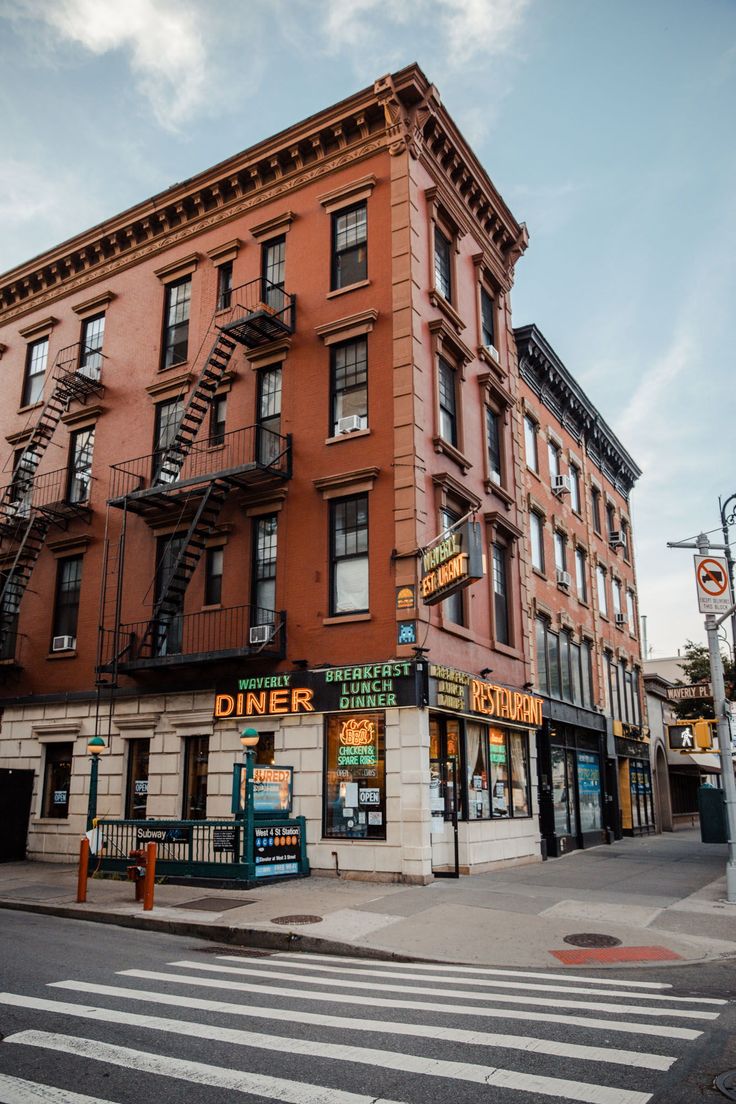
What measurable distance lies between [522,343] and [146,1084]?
80.4 ft

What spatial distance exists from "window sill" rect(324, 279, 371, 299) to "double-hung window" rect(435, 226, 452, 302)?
7.95 feet

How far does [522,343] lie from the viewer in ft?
88.7

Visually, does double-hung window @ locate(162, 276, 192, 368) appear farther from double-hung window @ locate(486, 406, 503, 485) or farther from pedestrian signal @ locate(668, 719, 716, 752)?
pedestrian signal @ locate(668, 719, 716, 752)

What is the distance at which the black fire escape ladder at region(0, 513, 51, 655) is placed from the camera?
2434 centimetres

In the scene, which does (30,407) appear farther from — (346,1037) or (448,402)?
(346,1037)

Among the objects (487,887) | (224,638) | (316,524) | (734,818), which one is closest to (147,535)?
(224,638)

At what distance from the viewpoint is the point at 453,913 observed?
13273mm

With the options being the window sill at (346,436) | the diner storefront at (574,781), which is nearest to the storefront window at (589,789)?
the diner storefront at (574,781)

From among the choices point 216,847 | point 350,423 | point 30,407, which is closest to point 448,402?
point 350,423

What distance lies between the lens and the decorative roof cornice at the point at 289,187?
68.2 ft

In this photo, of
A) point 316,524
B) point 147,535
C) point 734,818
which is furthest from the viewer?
point 147,535

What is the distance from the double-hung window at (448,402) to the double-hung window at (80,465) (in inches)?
416

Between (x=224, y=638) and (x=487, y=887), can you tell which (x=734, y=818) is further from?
(x=224, y=638)

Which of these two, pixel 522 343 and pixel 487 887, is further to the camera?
pixel 522 343
